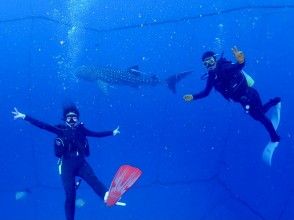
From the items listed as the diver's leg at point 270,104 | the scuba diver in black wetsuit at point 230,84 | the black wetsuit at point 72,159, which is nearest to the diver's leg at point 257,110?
the scuba diver in black wetsuit at point 230,84

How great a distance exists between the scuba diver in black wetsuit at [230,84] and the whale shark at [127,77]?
3.15 m

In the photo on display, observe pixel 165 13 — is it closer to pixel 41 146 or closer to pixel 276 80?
pixel 276 80

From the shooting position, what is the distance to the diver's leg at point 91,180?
270 inches

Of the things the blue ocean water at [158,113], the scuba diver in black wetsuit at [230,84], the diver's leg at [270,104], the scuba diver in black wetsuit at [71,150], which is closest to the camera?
the scuba diver in black wetsuit at [71,150]

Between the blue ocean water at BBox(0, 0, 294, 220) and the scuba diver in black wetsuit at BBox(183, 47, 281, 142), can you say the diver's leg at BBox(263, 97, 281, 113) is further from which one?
the blue ocean water at BBox(0, 0, 294, 220)

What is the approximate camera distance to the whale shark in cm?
1049

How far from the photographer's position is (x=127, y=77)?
→ 1052 cm

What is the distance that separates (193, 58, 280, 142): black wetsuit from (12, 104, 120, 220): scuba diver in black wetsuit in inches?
81.7

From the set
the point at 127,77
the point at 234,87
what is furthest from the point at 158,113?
the point at 234,87

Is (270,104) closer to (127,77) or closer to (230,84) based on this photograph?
(230,84)

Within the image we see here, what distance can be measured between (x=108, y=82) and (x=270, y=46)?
11.1 m

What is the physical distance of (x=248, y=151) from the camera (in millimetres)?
18219

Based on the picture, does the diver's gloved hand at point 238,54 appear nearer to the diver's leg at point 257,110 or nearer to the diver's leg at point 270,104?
the diver's leg at point 257,110

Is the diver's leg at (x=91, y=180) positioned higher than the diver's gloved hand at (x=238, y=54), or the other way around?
the diver's gloved hand at (x=238, y=54)
